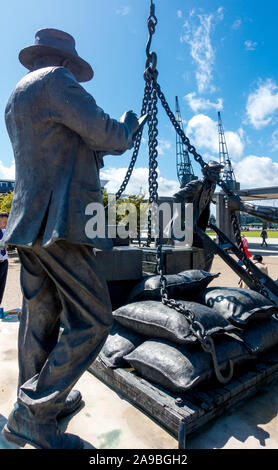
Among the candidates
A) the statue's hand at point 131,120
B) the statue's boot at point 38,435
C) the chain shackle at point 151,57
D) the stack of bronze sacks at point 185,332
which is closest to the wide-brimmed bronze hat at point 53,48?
the statue's hand at point 131,120

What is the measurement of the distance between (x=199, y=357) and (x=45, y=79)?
223cm

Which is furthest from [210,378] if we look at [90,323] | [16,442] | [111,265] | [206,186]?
[206,186]

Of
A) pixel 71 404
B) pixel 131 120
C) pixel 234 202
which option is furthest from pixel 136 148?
pixel 71 404

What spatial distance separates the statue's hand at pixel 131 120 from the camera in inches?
76.5

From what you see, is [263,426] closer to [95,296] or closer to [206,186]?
[95,296]

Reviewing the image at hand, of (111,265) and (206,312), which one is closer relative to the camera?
(206,312)

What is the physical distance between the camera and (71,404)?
7.21ft

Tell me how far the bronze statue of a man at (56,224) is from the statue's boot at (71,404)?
0.38 meters

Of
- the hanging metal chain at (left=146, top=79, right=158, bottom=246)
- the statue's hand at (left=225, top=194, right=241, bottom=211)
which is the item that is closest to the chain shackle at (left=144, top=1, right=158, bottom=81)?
the hanging metal chain at (left=146, top=79, right=158, bottom=246)

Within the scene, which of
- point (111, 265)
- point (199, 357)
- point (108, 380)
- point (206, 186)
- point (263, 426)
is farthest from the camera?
point (206, 186)

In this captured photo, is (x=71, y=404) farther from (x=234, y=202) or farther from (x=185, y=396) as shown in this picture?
(x=234, y=202)

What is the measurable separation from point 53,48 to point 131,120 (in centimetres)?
68

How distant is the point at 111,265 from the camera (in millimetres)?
3766

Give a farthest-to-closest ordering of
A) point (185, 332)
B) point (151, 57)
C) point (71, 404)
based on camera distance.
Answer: point (151, 57)
point (185, 332)
point (71, 404)
